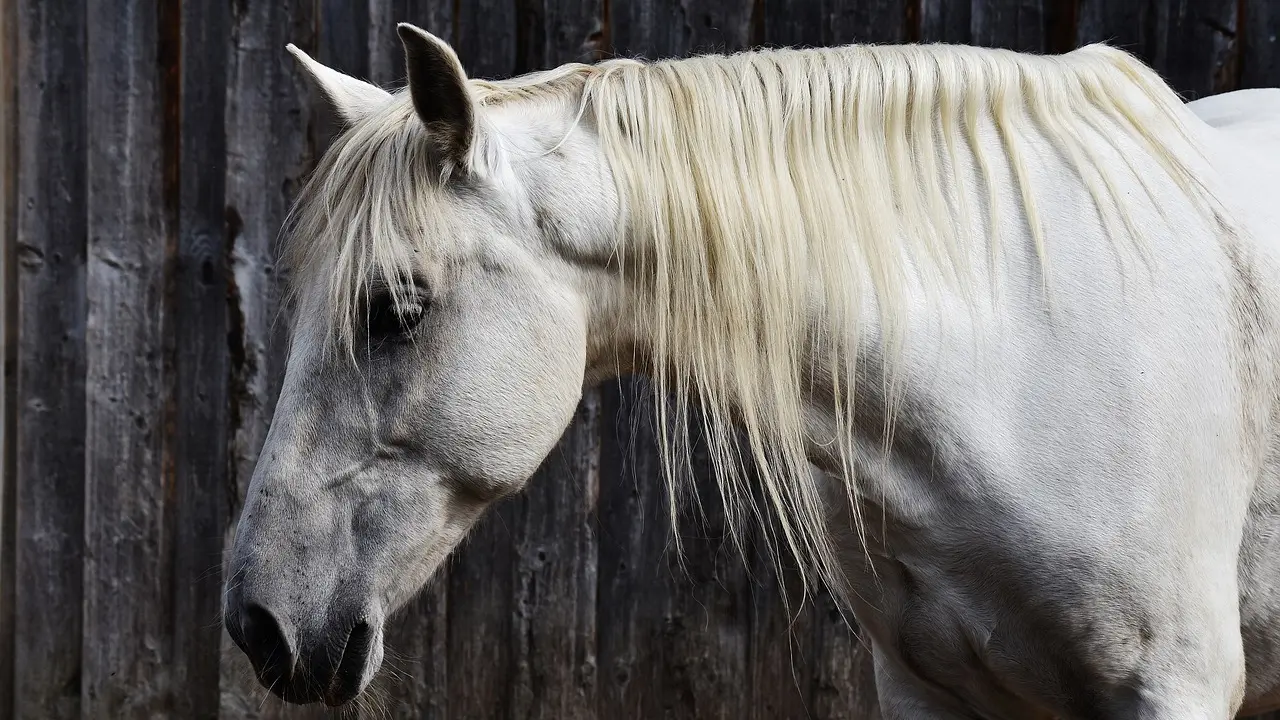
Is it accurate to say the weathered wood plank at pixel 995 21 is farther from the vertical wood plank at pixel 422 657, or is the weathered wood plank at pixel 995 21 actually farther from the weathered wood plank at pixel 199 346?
the vertical wood plank at pixel 422 657

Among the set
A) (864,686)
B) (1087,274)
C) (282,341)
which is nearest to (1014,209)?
(1087,274)

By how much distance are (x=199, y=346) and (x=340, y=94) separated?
57.9 inches

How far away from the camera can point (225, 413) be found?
2.61 m

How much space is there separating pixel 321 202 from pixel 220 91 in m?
1.54

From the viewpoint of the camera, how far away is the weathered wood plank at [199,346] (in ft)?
8.36

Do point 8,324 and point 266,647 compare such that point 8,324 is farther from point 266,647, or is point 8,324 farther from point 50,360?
point 266,647

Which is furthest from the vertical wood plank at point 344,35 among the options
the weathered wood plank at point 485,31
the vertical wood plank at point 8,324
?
the vertical wood plank at point 8,324

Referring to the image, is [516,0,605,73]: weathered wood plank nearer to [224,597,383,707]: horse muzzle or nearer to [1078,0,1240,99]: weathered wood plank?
[1078,0,1240,99]: weathered wood plank

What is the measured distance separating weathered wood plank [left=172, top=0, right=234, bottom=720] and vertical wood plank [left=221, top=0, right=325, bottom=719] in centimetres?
2

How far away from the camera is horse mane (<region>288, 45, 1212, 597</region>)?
1.21m

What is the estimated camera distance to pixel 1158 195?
1271 millimetres

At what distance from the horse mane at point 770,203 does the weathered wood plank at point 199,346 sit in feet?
4.81

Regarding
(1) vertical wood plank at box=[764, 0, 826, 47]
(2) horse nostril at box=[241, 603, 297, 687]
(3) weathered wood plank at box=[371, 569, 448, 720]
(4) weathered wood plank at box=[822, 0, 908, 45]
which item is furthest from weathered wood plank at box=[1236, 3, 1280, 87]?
(2) horse nostril at box=[241, 603, 297, 687]

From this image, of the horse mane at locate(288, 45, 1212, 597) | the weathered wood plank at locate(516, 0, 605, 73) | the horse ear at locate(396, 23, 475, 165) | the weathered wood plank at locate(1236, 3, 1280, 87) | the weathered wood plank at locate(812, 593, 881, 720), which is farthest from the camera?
the weathered wood plank at locate(812, 593, 881, 720)
